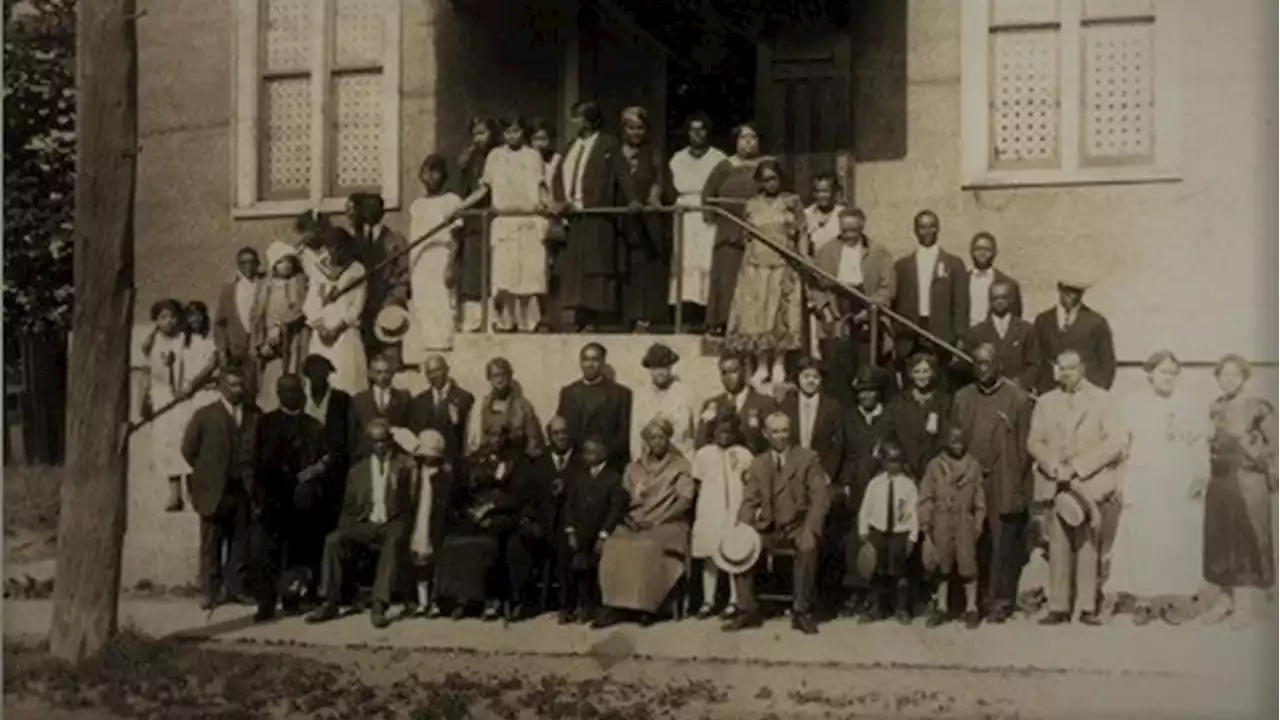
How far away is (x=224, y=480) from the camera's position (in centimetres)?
342

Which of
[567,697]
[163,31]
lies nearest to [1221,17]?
[567,697]

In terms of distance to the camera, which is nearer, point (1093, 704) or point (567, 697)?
point (1093, 704)

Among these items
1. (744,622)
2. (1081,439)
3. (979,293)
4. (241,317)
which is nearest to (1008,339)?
(979,293)

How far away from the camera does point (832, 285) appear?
3258 mm

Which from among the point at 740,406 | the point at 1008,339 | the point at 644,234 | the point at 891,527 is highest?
the point at 644,234

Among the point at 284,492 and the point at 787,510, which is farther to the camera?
the point at 284,492

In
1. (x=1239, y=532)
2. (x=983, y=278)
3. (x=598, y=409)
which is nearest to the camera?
(x=1239, y=532)

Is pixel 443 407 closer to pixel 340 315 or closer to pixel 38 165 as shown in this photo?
pixel 340 315

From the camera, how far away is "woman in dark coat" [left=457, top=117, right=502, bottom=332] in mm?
3455

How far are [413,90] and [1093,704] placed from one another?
1780mm

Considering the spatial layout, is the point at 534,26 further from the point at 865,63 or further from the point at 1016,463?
the point at 1016,463

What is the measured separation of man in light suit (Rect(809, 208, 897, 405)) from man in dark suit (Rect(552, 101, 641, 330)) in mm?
454

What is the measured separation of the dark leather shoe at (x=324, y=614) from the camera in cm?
334

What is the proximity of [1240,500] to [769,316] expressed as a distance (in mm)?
940
